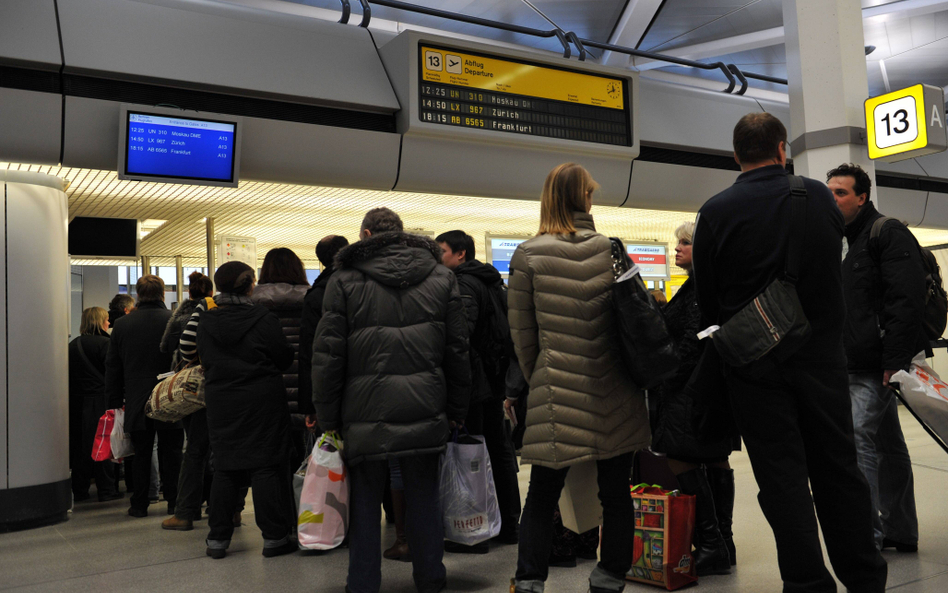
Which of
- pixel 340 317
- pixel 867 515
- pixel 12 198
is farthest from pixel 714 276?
pixel 12 198

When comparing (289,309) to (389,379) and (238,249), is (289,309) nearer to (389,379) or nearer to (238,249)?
(389,379)

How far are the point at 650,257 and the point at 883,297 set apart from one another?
7.87m

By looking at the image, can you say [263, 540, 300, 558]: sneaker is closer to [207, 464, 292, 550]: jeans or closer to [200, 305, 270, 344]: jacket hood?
[207, 464, 292, 550]: jeans

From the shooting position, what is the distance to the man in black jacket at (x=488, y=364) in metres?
3.91

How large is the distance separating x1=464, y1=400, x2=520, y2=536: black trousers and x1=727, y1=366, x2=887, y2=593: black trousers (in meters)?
1.86

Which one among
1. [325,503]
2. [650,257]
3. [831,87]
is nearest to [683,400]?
[325,503]

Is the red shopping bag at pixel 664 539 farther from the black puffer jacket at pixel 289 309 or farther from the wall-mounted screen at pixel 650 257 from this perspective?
the wall-mounted screen at pixel 650 257

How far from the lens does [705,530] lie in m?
3.36

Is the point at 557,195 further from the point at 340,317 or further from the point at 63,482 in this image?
the point at 63,482

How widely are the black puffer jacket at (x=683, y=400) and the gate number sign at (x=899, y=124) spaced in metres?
2.80

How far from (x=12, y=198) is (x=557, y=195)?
4.07 m

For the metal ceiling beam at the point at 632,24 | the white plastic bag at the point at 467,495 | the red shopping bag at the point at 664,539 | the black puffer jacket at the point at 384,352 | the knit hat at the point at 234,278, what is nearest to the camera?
the black puffer jacket at the point at 384,352

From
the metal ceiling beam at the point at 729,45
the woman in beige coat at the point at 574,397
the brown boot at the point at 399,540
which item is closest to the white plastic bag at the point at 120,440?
the brown boot at the point at 399,540

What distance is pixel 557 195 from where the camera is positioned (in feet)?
9.56
